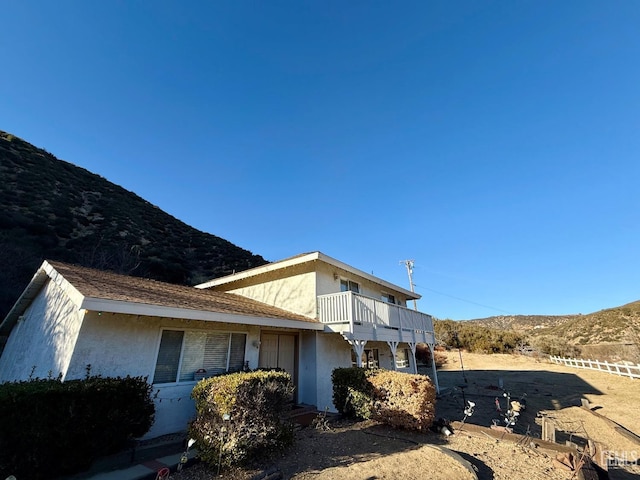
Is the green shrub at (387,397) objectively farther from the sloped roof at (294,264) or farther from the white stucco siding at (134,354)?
the sloped roof at (294,264)

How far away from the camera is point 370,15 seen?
41.1ft

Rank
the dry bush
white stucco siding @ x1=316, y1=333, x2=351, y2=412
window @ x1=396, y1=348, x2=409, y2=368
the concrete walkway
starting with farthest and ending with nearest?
window @ x1=396, y1=348, x2=409, y2=368
white stucco siding @ x1=316, y1=333, x2=351, y2=412
the dry bush
the concrete walkway

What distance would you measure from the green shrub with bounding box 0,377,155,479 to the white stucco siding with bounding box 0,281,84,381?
1.28m

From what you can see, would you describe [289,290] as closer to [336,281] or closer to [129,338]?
[336,281]

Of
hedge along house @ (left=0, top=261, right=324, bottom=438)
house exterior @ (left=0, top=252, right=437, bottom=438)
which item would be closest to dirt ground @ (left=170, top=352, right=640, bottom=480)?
hedge along house @ (left=0, top=261, right=324, bottom=438)

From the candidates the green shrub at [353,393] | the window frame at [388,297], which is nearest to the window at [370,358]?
the window frame at [388,297]

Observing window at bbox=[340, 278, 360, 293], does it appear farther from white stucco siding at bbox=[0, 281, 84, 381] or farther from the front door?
white stucco siding at bbox=[0, 281, 84, 381]

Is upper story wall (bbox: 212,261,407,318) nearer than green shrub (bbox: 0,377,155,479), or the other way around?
green shrub (bbox: 0,377,155,479)

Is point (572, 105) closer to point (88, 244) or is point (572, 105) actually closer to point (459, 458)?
point (459, 458)

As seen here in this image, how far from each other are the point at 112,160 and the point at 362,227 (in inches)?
729

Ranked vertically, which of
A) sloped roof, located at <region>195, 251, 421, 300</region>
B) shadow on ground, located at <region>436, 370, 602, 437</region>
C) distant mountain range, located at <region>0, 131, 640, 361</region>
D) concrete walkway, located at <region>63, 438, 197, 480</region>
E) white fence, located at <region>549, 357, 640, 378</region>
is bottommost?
shadow on ground, located at <region>436, 370, 602, 437</region>

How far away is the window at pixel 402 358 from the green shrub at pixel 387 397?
10232 mm

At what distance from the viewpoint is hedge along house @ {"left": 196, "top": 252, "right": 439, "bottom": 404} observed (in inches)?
416

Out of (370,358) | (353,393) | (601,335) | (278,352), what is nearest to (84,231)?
(278,352)
